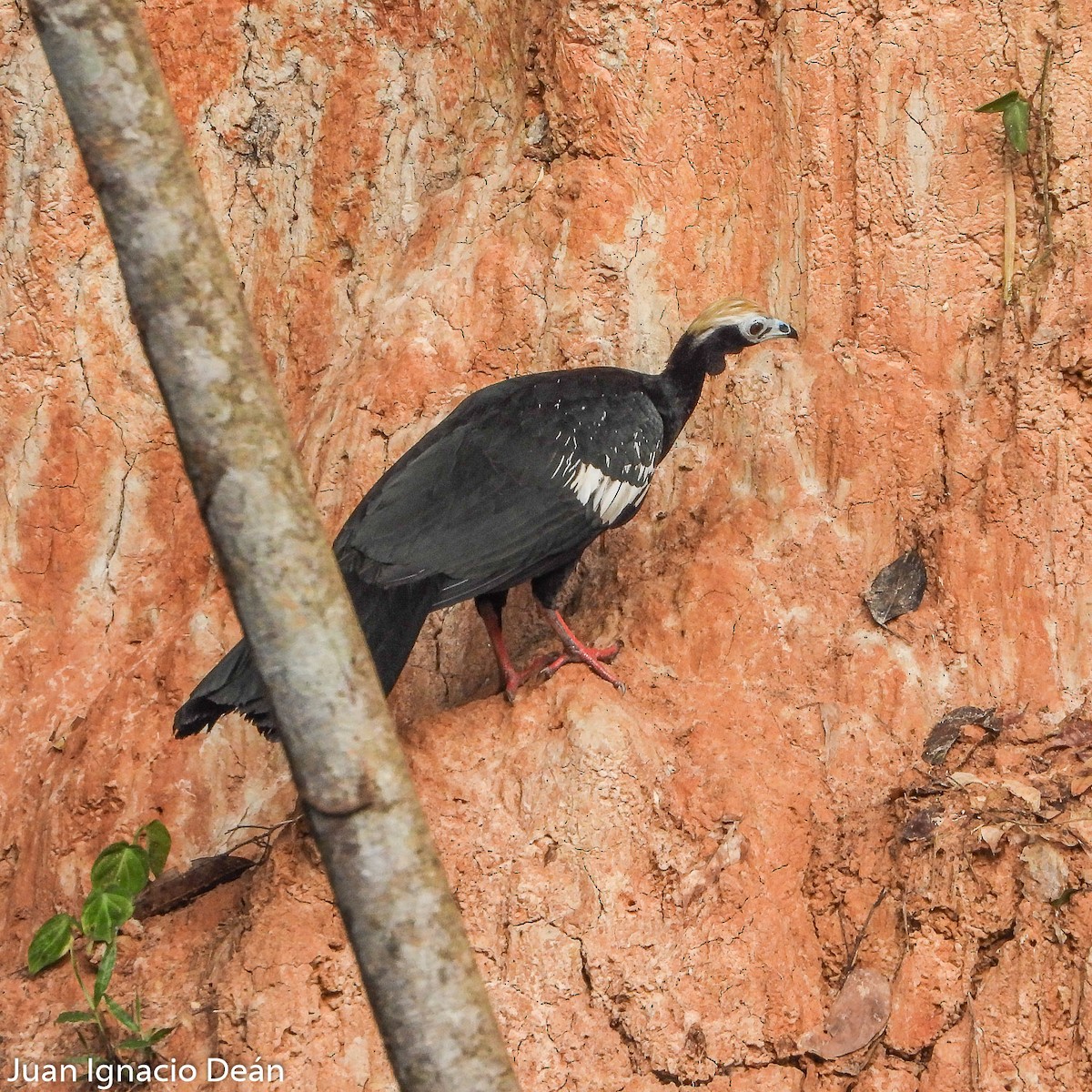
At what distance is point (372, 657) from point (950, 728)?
6.75 ft

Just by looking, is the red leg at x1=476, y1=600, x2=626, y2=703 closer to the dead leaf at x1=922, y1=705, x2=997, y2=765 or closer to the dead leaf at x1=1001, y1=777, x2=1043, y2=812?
the dead leaf at x1=922, y1=705, x2=997, y2=765

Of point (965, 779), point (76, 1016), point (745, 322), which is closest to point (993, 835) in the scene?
point (965, 779)

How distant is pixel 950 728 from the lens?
15.6 feet

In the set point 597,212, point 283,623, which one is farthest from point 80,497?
point 283,623

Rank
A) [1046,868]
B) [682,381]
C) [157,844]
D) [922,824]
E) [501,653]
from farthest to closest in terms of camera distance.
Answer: [682,381] < [501,653] < [157,844] < [922,824] < [1046,868]

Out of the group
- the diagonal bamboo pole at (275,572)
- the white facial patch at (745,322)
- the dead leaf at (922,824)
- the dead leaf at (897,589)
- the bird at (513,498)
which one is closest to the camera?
the diagonal bamboo pole at (275,572)

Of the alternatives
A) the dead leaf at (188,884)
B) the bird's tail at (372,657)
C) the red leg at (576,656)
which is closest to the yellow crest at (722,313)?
the red leg at (576,656)

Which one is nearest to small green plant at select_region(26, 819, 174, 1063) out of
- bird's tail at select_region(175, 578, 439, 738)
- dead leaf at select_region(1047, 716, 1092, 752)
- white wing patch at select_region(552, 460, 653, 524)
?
bird's tail at select_region(175, 578, 439, 738)

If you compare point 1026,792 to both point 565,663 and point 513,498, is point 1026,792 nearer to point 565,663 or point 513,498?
point 565,663

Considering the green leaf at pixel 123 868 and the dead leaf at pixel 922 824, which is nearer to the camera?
the dead leaf at pixel 922 824

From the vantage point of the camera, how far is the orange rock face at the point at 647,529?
4336 mm

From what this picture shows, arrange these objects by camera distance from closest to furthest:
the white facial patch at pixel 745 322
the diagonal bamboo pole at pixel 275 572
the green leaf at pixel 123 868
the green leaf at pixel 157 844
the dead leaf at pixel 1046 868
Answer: the diagonal bamboo pole at pixel 275 572, the dead leaf at pixel 1046 868, the green leaf at pixel 123 868, the green leaf at pixel 157 844, the white facial patch at pixel 745 322

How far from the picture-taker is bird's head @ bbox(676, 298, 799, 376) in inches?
203

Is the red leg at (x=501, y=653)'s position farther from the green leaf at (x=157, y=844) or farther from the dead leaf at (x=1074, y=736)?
the dead leaf at (x=1074, y=736)
